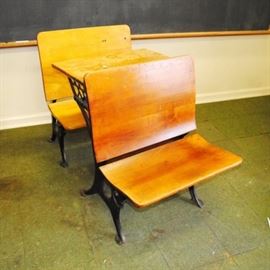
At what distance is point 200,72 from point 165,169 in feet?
5.78

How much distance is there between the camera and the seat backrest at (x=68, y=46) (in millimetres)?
2002

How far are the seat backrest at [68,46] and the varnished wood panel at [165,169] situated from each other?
2.68 ft

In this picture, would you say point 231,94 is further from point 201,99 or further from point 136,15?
point 136,15

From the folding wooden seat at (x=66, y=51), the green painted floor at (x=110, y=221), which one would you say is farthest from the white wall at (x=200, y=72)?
the folding wooden seat at (x=66, y=51)

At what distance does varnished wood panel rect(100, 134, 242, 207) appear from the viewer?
4.50 feet

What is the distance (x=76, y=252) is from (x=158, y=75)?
97 centimetres

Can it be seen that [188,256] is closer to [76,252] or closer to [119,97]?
[76,252]

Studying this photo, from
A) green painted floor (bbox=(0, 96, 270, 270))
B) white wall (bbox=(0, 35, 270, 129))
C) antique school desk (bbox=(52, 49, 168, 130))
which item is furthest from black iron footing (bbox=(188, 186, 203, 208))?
white wall (bbox=(0, 35, 270, 129))

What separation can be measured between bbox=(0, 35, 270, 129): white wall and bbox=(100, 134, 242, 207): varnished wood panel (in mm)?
1292

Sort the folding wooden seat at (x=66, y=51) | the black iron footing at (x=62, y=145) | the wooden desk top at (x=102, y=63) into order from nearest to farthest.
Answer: the wooden desk top at (x=102, y=63)
the folding wooden seat at (x=66, y=51)
the black iron footing at (x=62, y=145)

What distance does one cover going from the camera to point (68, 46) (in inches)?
81.0

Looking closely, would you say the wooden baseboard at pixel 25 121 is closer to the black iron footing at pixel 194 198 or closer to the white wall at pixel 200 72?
the white wall at pixel 200 72

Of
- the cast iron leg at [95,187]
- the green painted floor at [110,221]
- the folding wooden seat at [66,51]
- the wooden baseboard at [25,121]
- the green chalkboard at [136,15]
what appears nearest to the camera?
the green painted floor at [110,221]

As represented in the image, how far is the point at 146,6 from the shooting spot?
2.50 m
